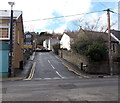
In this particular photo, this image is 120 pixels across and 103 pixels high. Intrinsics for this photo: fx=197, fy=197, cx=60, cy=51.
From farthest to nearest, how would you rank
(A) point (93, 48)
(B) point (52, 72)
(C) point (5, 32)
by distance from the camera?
(A) point (93, 48) < (B) point (52, 72) < (C) point (5, 32)

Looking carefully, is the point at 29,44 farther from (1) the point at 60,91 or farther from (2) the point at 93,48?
(1) the point at 60,91

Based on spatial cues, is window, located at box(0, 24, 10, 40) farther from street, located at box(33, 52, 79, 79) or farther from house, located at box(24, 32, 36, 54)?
house, located at box(24, 32, 36, 54)

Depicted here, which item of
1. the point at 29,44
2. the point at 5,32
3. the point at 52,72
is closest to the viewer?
the point at 5,32

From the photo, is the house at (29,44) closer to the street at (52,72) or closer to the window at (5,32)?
the street at (52,72)

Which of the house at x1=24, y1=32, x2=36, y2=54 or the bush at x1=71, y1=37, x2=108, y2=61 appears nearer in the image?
the bush at x1=71, y1=37, x2=108, y2=61

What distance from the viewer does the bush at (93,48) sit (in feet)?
91.1

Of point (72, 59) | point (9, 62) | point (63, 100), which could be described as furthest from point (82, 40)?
point (63, 100)

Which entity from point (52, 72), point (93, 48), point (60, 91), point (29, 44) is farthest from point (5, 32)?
point (60, 91)

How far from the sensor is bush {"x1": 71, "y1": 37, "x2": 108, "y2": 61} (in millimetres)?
27781

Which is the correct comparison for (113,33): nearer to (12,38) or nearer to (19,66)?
(19,66)

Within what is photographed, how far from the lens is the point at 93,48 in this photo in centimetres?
2769

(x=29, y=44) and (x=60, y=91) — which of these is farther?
(x=29, y=44)

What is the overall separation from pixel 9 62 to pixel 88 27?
27.3 meters

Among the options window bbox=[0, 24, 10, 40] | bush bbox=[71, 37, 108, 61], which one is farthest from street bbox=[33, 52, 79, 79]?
window bbox=[0, 24, 10, 40]
